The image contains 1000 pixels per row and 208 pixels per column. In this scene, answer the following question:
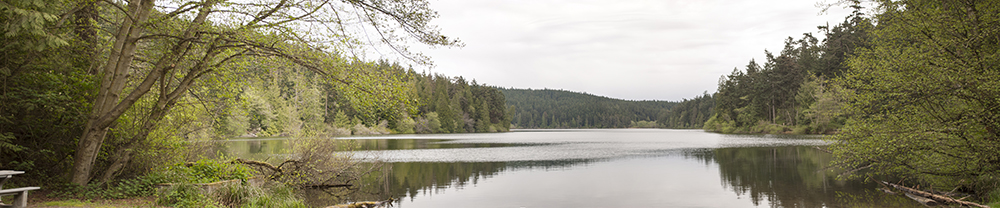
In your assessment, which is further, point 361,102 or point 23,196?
point 361,102

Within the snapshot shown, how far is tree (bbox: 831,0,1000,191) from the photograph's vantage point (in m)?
10.5

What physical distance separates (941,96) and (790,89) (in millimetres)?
65642

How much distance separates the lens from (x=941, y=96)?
37.6 feet

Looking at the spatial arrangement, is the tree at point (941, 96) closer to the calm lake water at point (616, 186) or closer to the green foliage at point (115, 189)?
the calm lake water at point (616, 186)

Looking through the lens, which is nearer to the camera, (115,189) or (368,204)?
(115,189)

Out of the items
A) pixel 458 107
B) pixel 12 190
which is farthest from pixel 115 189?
pixel 458 107

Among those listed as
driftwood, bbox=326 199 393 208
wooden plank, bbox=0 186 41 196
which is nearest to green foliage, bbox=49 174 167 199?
wooden plank, bbox=0 186 41 196

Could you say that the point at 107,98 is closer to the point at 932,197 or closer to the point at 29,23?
the point at 29,23

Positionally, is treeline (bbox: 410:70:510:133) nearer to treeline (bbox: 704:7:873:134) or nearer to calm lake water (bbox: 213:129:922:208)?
treeline (bbox: 704:7:873:134)

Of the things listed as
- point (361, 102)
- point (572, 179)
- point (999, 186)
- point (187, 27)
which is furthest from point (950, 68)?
point (187, 27)

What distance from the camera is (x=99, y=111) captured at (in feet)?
27.1

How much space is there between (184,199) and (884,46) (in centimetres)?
1698

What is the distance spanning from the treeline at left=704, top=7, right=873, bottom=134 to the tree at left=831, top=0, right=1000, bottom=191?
1762 inches

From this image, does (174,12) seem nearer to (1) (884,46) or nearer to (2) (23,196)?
(2) (23,196)
